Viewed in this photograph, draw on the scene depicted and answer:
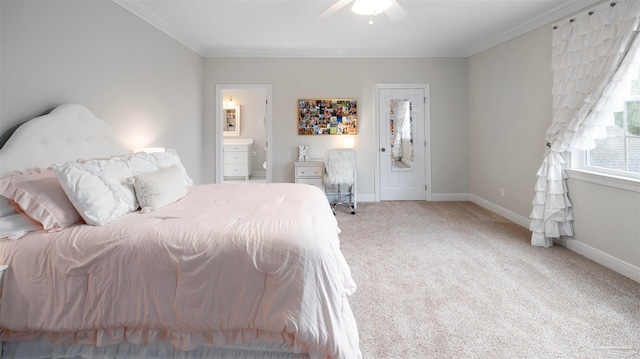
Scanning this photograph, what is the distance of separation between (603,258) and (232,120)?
7.67 m

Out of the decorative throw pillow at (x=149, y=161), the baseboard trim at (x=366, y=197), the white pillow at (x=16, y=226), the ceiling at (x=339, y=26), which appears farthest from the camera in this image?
the baseboard trim at (x=366, y=197)

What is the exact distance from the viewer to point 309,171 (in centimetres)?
521

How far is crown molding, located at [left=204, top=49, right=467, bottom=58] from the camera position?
5.30 meters

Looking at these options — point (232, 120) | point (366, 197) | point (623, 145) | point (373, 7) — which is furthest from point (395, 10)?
point (232, 120)

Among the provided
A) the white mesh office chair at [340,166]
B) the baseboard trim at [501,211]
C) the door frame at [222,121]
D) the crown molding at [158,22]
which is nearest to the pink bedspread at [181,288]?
the crown molding at [158,22]

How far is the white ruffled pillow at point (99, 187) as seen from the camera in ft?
5.55

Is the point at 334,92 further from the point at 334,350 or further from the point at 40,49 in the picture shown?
the point at 334,350

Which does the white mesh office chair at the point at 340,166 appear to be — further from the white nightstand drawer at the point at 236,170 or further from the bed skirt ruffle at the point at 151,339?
the white nightstand drawer at the point at 236,170

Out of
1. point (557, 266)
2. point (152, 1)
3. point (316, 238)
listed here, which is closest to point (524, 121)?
point (557, 266)

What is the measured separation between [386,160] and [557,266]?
10.5 feet

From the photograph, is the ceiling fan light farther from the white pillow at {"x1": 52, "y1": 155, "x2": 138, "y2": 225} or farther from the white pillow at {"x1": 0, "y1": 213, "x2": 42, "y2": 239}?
the white pillow at {"x1": 0, "y1": 213, "x2": 42, "y2": 239}

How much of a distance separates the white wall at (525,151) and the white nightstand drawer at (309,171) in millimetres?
2721

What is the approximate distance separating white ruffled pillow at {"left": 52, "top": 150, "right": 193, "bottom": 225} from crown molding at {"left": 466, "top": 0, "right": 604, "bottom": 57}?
4.44m

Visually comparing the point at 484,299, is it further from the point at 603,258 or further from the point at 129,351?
the point at 129,351
